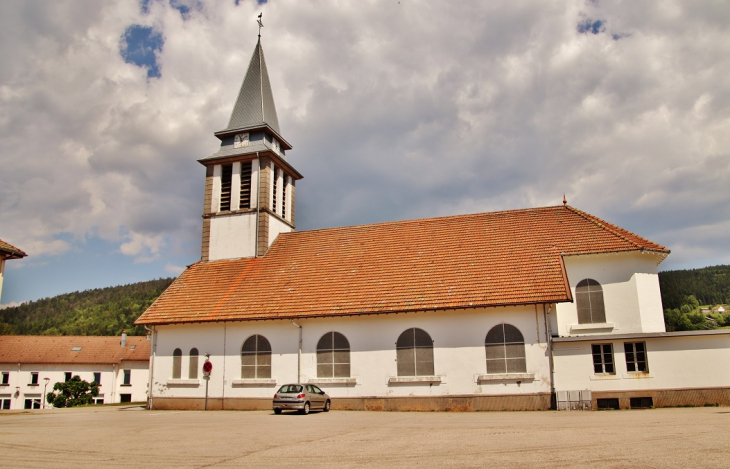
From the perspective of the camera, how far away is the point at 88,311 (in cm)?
12075

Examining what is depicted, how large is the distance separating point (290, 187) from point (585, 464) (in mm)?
27792

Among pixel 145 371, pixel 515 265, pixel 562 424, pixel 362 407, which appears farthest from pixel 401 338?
pixel 145 371

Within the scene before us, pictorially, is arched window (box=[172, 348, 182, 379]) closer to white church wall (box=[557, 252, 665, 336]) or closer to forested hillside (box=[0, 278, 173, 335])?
white church wall (box=[557, 252, 665, 336])

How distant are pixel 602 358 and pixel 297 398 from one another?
11.5m

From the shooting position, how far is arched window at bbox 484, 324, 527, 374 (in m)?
21.5

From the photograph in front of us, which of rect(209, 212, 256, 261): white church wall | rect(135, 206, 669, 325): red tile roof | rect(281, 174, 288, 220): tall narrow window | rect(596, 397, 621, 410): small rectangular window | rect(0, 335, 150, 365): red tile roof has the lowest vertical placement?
rect(596, 397, 621, 410): small rectangular window

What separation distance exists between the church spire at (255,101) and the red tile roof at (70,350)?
4088cm

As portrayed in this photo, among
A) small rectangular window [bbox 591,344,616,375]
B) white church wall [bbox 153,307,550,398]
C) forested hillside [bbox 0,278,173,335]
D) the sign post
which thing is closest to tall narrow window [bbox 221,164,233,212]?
white church wall [bbox 153,307,550,398]

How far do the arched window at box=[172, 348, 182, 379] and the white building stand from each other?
1618 inches

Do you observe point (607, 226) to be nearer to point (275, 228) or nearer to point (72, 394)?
point (275, 228)

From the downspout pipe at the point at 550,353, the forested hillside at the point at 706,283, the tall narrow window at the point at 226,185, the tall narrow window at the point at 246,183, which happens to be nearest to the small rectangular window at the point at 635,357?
the downspout pipe at the point at 550,353

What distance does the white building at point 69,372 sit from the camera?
211 ft

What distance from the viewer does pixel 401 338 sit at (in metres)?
23.0

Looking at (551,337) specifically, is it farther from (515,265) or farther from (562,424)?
(562,424)
